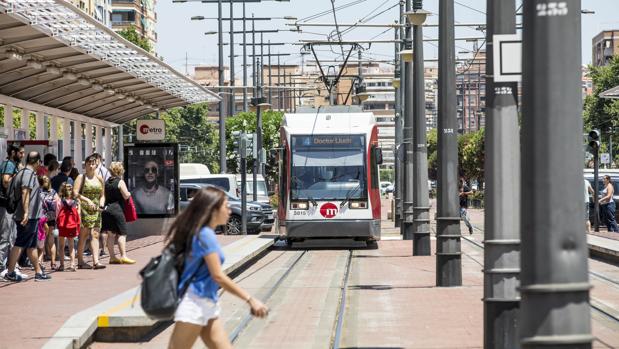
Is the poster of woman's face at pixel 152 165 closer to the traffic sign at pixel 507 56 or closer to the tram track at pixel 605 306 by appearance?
the tram track at pixel 605 306

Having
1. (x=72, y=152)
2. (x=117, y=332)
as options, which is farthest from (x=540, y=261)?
(x=72, y=152)

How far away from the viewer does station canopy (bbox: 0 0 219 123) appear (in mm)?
17375

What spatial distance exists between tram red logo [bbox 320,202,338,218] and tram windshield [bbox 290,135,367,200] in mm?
202

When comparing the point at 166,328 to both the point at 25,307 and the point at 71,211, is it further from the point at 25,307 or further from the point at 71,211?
the point at 71,211

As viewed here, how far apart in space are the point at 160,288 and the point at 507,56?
3909 mm

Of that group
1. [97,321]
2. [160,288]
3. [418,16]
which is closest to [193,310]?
[160,288]

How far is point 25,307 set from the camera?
13.7m

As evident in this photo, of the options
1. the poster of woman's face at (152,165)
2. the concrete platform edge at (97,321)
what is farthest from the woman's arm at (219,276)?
the poster of woman's face at (152,165)

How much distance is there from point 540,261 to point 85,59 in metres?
16.6

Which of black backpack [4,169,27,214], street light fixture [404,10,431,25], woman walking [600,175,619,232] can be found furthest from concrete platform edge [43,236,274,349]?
woman walking [600,175,619,232]

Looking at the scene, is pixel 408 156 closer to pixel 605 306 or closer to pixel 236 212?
pixel 236 212

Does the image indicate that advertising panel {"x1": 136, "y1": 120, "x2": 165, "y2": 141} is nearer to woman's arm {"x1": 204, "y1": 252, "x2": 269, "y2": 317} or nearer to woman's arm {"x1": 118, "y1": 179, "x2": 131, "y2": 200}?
woman's arm {"x1": 118, "y1": 179, "x2": 131, "y2": 200}

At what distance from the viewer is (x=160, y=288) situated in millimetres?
7211

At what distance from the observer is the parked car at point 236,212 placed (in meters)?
35.5
